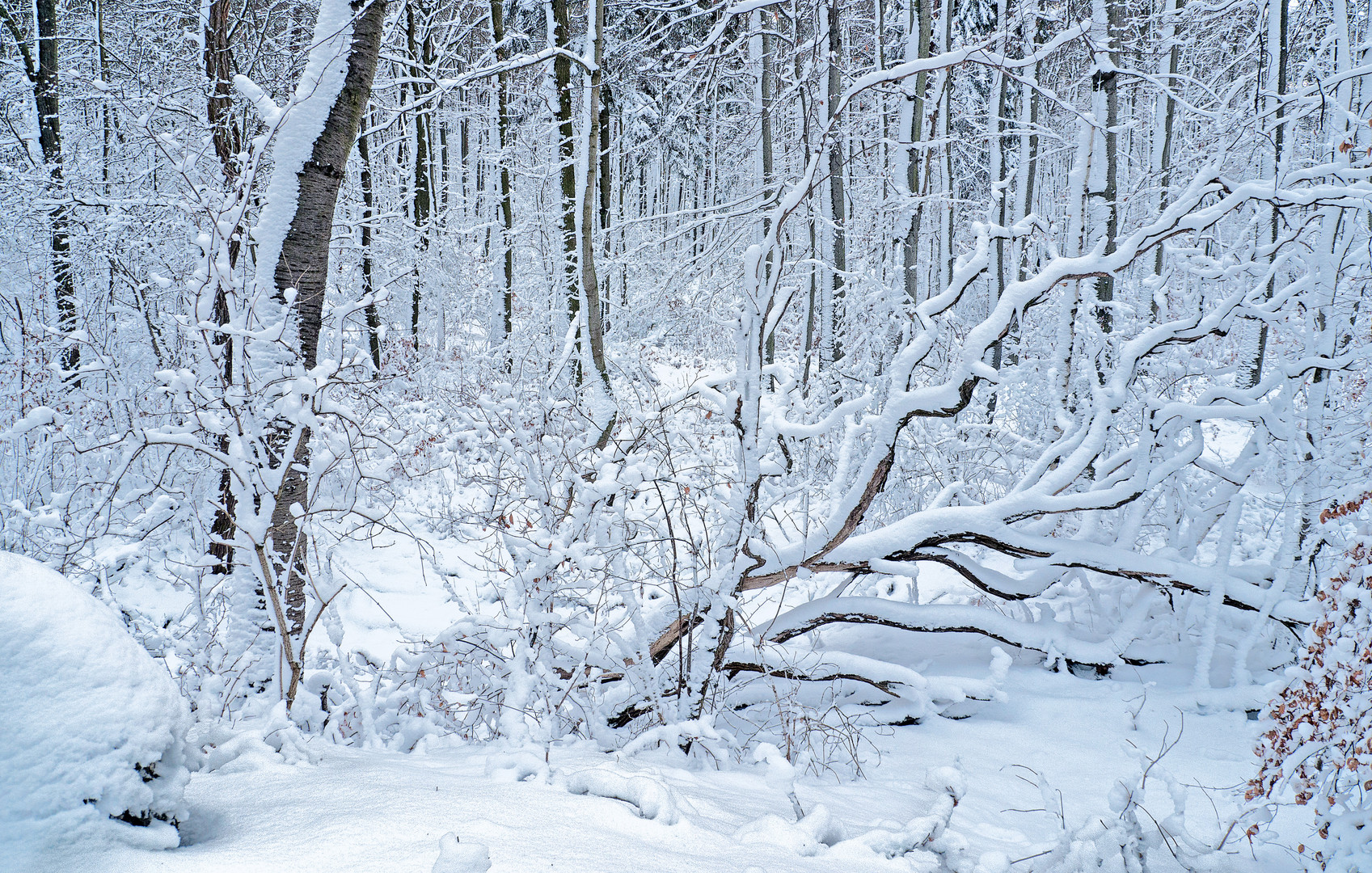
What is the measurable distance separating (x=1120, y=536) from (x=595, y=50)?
561cm

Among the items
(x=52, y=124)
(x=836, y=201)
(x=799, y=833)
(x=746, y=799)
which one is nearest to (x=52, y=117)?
(x=52, y=124)

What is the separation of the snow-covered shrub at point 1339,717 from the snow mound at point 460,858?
2.10m

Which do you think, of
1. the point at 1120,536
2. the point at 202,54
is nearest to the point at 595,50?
the point at 202,54

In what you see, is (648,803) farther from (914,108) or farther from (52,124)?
(52,124)

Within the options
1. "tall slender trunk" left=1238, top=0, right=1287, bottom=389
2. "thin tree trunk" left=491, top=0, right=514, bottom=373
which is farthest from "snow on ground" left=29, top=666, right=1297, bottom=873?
"thin tree trunk" left=491, top=0, right=514, bottom=373

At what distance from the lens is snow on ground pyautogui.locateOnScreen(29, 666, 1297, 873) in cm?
160

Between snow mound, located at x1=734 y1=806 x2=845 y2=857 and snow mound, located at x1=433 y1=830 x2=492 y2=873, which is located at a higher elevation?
snow mound, located at x1=433 y1=830 x2=492 y2=873

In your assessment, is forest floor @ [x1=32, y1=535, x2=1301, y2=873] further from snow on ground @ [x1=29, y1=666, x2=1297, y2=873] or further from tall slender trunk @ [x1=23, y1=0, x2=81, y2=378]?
tall slender trunk @ [x1=23, y1=0, x2=81, y2=378]

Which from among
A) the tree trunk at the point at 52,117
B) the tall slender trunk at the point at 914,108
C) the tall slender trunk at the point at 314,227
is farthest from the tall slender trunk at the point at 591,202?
the tree trunk at the point at 52,117

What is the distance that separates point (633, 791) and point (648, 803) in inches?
3.4

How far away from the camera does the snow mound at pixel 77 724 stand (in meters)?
1.35

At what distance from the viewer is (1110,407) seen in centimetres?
395

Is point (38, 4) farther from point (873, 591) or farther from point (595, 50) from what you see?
point (873, 591)

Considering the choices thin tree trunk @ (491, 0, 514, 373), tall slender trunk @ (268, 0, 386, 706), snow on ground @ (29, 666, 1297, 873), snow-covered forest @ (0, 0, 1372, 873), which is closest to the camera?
snow on ground @ (29, 666, 1297, 873)
